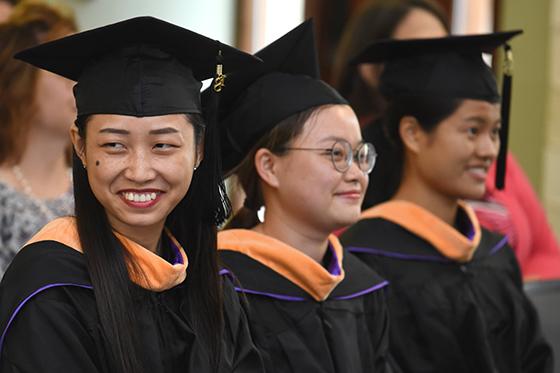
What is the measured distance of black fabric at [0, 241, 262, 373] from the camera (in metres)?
2.24

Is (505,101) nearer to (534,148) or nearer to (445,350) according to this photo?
(445,350)

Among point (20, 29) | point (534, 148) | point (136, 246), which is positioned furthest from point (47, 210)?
point (534, 148)

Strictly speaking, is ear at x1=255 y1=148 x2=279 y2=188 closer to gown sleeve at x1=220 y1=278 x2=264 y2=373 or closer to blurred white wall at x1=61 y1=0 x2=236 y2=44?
gown sleeve at x1=220 y1=278 x2=264 y2=373

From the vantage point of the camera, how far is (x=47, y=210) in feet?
12.1

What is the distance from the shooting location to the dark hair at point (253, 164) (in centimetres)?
292

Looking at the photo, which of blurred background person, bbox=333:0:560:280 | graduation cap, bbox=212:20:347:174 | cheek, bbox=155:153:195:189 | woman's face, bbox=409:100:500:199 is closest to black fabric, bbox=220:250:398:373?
graduation cap, bbox=212:20:347:174

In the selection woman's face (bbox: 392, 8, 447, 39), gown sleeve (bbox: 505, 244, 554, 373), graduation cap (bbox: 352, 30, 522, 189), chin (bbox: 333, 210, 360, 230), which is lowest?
gown sleeve (bbox: 505, 244, 554, 373)

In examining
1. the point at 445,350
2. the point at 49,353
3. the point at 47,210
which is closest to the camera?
the point at 49,353

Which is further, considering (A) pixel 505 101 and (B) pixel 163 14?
(B) pixel 163 14

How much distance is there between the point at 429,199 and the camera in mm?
3473

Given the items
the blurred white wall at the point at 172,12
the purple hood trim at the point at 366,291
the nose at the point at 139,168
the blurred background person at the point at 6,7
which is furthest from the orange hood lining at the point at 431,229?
the blurred white wall at the point at 172,12

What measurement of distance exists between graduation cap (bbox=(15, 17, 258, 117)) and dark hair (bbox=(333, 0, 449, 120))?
1715 mm

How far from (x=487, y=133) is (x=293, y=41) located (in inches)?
29.3

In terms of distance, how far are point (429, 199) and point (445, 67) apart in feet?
→ 1.34
